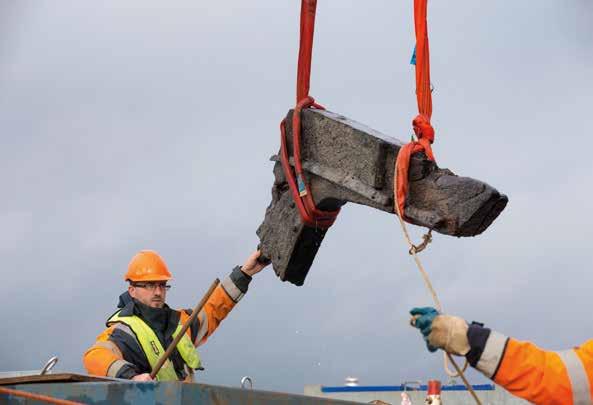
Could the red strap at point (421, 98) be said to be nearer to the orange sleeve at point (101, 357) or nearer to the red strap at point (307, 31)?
the red strap at point (307, 31)

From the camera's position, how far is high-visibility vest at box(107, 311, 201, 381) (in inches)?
293

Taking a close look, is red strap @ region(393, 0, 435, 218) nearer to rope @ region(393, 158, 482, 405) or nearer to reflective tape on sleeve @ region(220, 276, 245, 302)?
rope @ region(393, 158, 482, 405)

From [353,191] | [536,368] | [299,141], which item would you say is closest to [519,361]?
[536,368]

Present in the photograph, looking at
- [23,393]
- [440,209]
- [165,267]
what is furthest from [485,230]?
[165,267]

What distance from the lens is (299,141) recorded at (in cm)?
665

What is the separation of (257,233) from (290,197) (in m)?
0.66

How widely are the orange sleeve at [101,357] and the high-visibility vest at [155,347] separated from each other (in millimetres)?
190

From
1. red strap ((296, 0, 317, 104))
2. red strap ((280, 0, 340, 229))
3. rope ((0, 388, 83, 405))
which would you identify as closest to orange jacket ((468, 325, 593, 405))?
rope ((0, 388, 83, 405))

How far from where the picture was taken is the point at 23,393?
16.0ft

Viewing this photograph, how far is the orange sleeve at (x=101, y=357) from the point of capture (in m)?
7.03

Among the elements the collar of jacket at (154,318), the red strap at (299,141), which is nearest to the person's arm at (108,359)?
the collar of jacket at (154,318)

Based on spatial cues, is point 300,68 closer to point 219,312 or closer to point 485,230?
point 485,230

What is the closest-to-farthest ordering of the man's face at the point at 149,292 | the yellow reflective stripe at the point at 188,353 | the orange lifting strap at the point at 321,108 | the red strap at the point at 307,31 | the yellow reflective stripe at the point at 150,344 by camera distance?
the orange lifting strap at the point at 321,108
the red strap at the point at 307,31
the yellow reflective stripe at the point at 150,344
the yellow reflective stripe at the point at 188,353
the man's face at the point at 149,292

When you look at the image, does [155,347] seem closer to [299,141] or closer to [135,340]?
[135,340]
